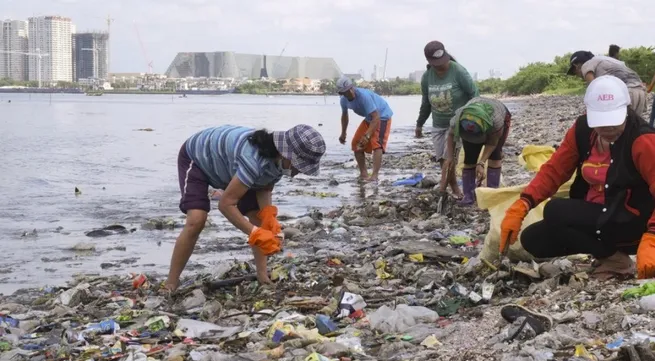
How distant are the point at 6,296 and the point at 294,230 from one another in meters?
2.83

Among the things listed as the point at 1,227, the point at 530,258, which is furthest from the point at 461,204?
the point at 1,227

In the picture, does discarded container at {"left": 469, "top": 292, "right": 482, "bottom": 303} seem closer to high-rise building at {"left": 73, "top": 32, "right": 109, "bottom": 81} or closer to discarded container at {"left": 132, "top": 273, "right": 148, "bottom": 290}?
discarded container at {"left": 132, "top": 273, "right": 148, "bottom": 290}

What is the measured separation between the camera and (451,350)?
3.66 m

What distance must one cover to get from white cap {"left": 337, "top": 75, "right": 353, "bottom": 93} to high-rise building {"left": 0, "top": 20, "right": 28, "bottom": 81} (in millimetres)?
144051

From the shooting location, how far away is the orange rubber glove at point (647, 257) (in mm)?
4043

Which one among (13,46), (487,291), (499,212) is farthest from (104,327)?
(13,46)

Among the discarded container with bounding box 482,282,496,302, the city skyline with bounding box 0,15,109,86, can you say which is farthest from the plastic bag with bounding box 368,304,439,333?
the city skyline with bounding box 0,15,109,86

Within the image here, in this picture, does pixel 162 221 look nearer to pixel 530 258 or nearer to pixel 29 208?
pixel 29 208

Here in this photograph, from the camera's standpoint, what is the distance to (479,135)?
7.52 meters

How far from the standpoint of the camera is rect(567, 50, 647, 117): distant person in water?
6906 millimetres

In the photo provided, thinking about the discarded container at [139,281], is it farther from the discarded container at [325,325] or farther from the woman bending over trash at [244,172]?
the discarded container at [325,325]

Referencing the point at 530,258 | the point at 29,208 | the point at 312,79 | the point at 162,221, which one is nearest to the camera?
the point at 530,258

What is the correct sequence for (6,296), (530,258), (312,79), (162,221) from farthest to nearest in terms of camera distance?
1. (312,79)
2. (162,221)
3. (6,296)
4. (530,258)

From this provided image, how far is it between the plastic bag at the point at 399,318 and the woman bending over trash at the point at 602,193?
705 mm
